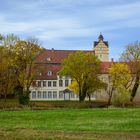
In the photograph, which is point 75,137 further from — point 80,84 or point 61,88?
point 61,88

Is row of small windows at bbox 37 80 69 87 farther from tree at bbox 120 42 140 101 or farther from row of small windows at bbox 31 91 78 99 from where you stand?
tree at bbox 120 42 140 101

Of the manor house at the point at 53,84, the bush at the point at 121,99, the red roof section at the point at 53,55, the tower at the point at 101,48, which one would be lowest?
the bush at the point at 121,99

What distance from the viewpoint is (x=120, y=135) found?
1042 inches

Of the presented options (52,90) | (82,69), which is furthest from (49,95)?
(82,69)

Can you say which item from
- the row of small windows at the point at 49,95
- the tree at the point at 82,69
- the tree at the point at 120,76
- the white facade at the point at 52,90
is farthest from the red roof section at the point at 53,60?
the tree at the point at 82,69

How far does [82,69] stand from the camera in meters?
102

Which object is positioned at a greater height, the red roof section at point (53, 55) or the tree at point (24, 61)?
the red roof section at point (53, 55)

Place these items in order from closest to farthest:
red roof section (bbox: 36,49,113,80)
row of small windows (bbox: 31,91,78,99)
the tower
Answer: row of small windows (bbox: 31,91,78,99), red roof section (bbox: 36,49,113,80), the tower

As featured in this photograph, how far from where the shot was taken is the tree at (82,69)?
102m

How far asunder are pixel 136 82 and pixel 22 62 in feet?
90.9

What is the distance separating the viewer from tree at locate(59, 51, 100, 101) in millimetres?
102250

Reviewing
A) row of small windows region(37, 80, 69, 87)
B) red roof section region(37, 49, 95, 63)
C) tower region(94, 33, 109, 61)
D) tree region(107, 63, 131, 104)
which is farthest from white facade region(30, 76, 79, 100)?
tower region(94, 33, 109, 61)

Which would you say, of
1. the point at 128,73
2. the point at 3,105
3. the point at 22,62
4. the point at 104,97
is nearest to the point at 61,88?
the point at 104,97

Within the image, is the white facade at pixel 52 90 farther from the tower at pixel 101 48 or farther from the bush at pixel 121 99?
the tower at pixel 101 48
